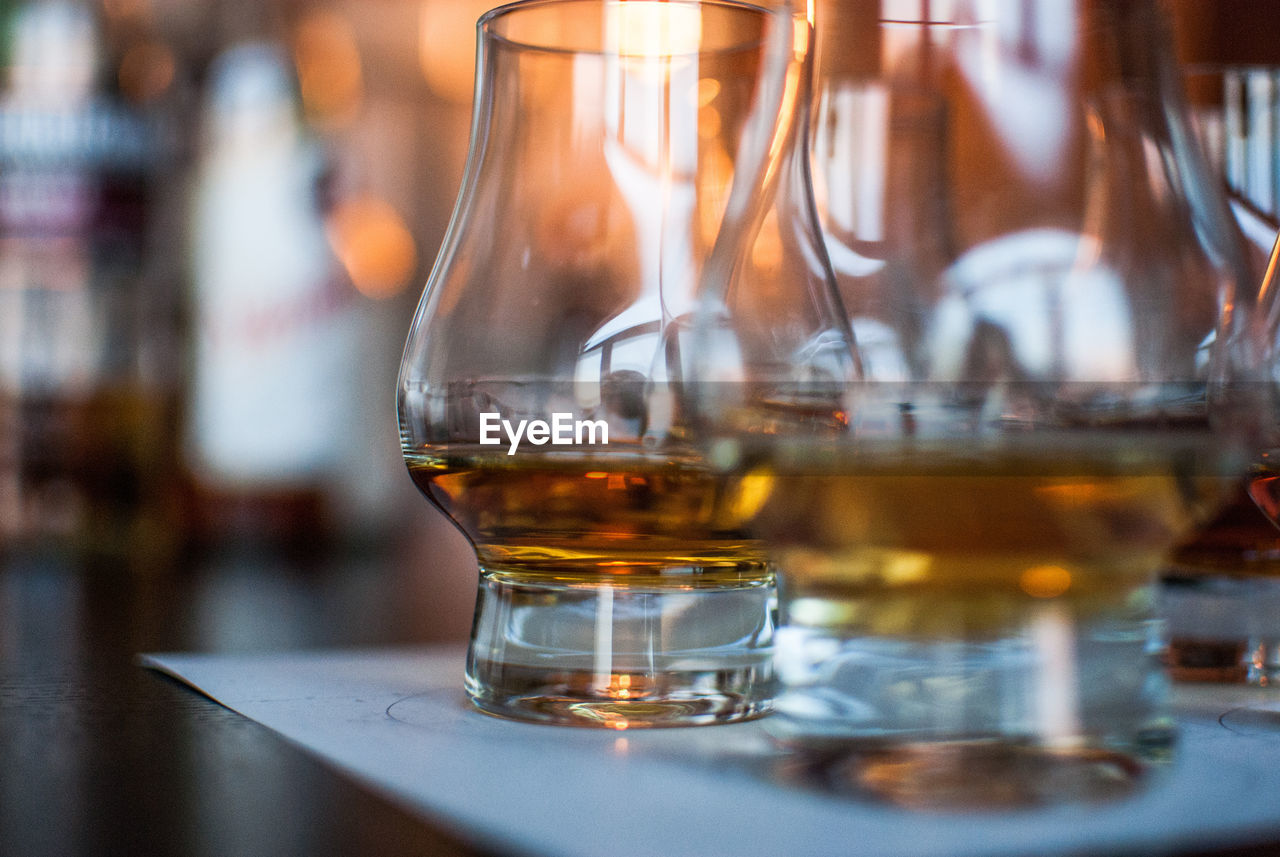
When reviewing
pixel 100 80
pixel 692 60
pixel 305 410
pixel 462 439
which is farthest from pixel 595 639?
pixel 100 80

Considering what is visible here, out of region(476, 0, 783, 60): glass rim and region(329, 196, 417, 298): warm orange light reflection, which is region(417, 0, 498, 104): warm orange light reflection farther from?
region(476, 0, 783, 60): glass rim

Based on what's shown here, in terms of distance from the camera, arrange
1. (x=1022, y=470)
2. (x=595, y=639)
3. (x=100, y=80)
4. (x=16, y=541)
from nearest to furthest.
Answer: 1. (x=1022, y=470)
2. (x=595, y=639)
3. (x=16, y=541)
4. (x=100, y=80)

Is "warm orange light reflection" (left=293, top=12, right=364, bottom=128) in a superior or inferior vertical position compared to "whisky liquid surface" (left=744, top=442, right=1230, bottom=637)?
superior

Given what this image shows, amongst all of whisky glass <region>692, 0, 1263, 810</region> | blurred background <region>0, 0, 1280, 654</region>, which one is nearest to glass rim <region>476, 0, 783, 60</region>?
whisky glass <region>692, 0, 1263, 810</region>

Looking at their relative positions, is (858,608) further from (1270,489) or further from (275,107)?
(275,107)

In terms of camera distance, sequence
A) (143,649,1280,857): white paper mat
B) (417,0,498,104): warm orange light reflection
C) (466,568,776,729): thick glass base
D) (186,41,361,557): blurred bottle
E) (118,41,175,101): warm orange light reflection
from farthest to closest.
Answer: (417,0,498,104): warm orange light reflection
(118,41,175,101): warm orange light reflection
(186,41,361,557): blurred bottle
(466,568,776,729): thick glass base
(143,649,1280,857): white paper mat

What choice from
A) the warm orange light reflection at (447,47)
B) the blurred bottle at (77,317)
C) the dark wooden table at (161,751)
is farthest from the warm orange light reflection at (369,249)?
the warm orange light reflection at (447,47)
